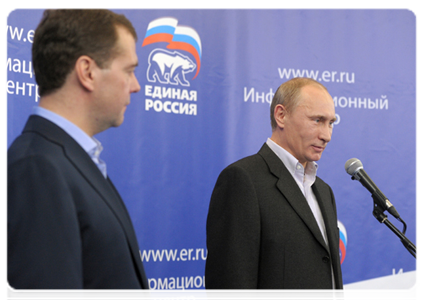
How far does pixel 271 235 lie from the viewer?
1.73 meters

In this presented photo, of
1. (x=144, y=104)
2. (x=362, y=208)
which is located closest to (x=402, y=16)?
(x=362, y=208)

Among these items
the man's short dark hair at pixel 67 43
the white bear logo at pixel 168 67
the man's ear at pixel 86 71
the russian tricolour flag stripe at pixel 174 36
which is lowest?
the man's ear at pixel 86 71

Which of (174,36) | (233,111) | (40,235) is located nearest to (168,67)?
(174,36)

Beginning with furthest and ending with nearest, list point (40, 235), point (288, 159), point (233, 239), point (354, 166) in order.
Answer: point (288, 159), point (354, 166), point (233, 239), point (40, 235)

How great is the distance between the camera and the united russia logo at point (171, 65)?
2.75 meters

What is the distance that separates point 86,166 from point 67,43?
0.29 metres

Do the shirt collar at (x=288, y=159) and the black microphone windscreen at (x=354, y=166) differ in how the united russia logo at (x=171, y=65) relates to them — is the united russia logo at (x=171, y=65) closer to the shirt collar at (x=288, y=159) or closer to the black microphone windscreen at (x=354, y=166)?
the shirt collar at (x=288, y=159)

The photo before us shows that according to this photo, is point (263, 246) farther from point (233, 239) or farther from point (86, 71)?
point (86, 71)

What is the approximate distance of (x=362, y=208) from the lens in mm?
3301

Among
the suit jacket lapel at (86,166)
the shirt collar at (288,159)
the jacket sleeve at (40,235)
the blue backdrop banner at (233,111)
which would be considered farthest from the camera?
the blue backdrop banner at (233,111)

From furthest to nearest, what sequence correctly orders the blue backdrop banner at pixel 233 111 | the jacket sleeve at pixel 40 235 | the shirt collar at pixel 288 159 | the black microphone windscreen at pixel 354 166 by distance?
1. the blue backdrop banner at pixel 233 111
2. the shirt collar at pixel 288 159
3. the black microphone windscreen at pixel 354 166
4. the jacket sleeve at pixel 40 235

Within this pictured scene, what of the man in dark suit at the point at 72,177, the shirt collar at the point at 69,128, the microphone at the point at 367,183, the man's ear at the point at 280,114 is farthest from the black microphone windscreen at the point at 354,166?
the shirt collar at the point at 69,128

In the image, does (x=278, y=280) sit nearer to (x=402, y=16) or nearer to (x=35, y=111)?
(x=35, y=111)

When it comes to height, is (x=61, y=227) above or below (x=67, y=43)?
below
